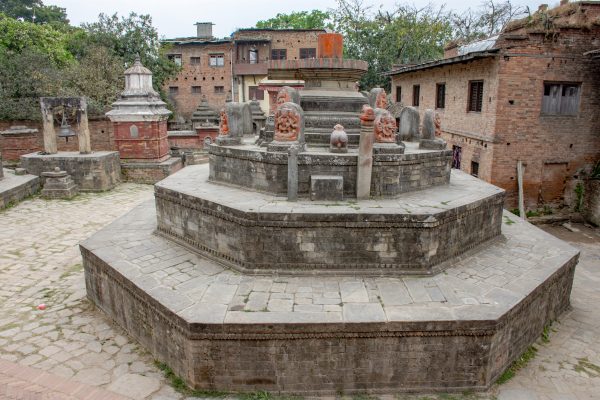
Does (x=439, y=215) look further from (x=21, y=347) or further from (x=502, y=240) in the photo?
(x=21, y=347)

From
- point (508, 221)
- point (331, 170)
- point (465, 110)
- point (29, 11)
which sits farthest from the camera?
point (29, 11)

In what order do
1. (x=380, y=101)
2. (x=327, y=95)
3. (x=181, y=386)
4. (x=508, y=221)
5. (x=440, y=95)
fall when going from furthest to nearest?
(x=440, y=95) < (x=508, y=221) < (x=380, y=101) < (x=327, y=95) < (x=181, y=386)

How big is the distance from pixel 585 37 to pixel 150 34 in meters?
21.3

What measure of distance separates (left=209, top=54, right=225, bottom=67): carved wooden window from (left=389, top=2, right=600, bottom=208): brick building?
73.8 feet

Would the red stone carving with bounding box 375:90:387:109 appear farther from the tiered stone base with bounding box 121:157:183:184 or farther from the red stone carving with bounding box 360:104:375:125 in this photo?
the tiered stone base with bounding box 121:157:183:184

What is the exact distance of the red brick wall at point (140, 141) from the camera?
668 inches

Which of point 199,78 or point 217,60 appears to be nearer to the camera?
point 217,60

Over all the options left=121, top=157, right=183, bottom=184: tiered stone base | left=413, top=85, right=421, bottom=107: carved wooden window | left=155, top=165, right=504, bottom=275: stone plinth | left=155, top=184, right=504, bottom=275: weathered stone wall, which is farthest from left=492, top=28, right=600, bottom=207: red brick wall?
left=121, top=157, right=183, bottom=184: tiered stone base

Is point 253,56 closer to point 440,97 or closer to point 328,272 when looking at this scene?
point 440,97

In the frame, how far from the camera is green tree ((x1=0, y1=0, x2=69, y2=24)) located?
4009 centimetres

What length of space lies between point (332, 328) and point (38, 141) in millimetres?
18104

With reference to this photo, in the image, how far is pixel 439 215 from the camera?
6559 millimetres

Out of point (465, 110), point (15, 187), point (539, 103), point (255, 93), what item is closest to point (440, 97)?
point (465, 110)

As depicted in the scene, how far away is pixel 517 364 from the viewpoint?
618cm
